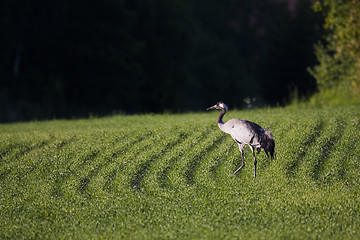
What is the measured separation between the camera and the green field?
847cm

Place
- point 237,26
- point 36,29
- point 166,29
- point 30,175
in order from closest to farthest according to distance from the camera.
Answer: point 30,175 < point 36,29 < point 166,29 < point 237,26

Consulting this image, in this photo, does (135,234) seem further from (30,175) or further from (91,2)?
(91,2)

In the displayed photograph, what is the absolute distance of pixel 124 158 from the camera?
41.8 feet

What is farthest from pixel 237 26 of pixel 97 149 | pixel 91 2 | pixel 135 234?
pixel 135 234

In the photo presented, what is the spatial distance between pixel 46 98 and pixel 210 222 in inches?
1154

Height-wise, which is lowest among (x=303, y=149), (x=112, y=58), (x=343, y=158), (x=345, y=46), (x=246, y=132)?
(x=112, y=58)

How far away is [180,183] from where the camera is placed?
11.0 m

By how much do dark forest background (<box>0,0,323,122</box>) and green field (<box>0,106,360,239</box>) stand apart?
31.6ft

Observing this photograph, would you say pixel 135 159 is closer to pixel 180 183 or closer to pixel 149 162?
pixel 149 162

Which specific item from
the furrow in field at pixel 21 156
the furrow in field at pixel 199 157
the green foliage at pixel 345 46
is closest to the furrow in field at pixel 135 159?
the furrow in field at pixel 199 157

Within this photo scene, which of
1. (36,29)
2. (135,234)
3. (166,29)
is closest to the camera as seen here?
(135,234)

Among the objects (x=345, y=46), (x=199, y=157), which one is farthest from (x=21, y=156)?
(x=345, y=46)

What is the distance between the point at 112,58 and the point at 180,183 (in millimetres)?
32055

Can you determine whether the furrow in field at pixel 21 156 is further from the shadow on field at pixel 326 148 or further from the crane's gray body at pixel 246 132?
the shadow on field at pixel 326 148
